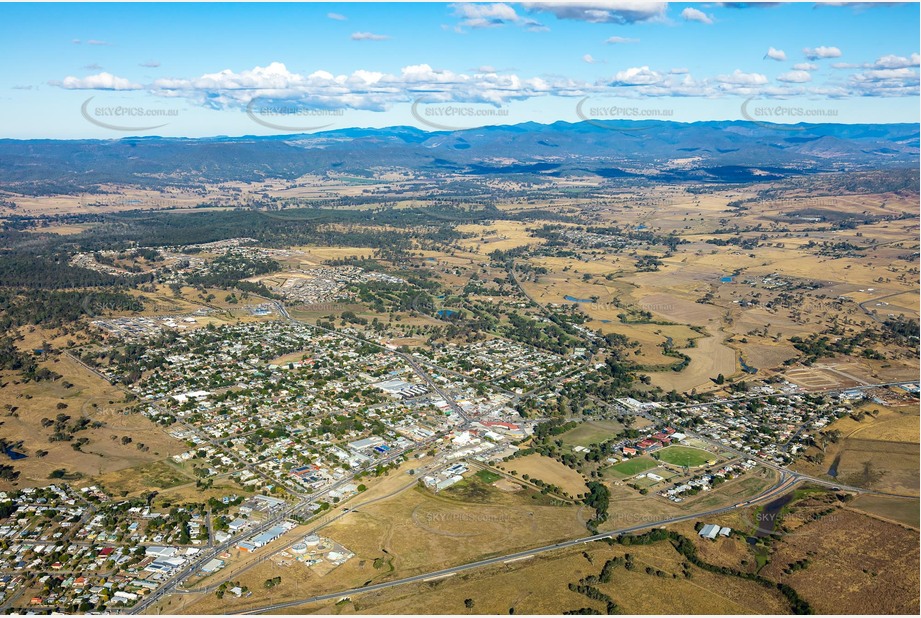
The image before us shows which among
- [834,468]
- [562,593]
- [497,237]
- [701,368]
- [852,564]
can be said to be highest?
[497,237]

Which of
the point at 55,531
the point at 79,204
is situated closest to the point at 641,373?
the point at 55,531

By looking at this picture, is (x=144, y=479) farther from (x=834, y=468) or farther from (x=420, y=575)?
(x=834, y=468)

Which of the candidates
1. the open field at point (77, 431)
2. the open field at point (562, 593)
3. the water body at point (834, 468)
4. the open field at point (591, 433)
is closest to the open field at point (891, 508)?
the water body at point (834, 468)

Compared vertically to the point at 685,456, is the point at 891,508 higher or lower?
lower

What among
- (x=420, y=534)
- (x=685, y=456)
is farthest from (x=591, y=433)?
(x=420, y=534)

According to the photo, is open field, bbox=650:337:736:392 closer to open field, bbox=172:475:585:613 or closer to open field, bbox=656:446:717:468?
open field, bbox=656:446:717:468

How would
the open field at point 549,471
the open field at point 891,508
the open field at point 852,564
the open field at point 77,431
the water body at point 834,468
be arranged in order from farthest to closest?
1. the open field at point 77,431
2. the water body at point 834,468
3. the open field at point 549,471
4. the open field at point 891,508
5. the open field at point 852,564

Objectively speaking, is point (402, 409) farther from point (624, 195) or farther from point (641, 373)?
point (624, 195)

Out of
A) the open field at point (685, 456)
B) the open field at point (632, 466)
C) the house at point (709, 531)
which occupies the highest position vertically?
the open field at point (685, 456)

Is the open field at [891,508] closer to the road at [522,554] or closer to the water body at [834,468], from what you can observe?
the water body at [834,468]

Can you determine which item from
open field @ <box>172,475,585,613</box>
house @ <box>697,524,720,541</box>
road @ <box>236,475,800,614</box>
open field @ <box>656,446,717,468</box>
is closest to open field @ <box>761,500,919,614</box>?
house @ <box>697,524,720,541</box>

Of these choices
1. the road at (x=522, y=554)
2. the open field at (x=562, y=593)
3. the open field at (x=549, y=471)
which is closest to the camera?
the open field at (x=562, y=593)
